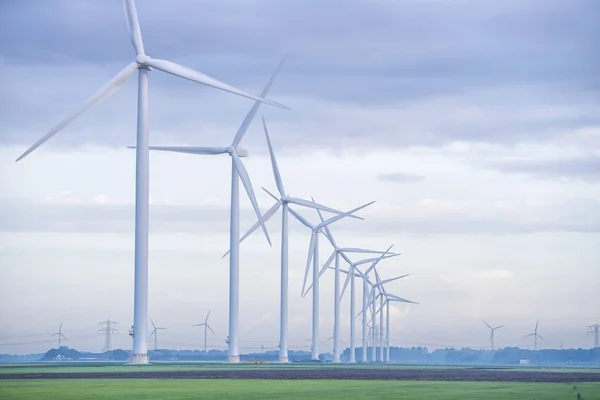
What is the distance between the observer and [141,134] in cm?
9288

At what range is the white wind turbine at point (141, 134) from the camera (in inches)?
3509

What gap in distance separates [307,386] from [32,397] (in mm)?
16380

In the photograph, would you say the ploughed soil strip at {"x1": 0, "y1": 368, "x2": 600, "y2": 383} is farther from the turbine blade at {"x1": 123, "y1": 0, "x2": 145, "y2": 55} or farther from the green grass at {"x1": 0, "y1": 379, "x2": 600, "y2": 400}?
the turbine blade at {"x1": 123, "y1": 0, "x2": 145, "y2": 55}

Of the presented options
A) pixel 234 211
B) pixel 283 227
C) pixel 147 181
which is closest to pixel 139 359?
pixel 147 181

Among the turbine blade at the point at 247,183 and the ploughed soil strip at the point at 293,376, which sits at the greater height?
the turbine blade at the point at 247,183

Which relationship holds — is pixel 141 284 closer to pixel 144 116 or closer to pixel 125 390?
pixel 144 116

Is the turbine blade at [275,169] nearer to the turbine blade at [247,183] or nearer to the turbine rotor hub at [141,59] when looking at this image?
the turbine blade at [247,183]

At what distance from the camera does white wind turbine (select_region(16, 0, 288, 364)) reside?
292ft

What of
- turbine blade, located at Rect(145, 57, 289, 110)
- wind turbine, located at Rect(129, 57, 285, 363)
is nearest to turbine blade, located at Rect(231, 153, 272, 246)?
wind turbine, located at Rect(129, 57, 285, 363)

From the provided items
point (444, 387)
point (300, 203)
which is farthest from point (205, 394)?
point (300, 203)

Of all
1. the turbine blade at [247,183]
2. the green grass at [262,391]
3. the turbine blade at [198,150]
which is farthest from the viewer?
the turbine blade at [198,150]

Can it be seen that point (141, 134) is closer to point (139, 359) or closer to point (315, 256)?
point (139, 359)

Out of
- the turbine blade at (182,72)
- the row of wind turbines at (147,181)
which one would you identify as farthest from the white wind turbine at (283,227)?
the turbine blade at (182,72)

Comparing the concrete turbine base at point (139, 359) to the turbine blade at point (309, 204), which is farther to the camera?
the turbine blade at point (309, 204)
